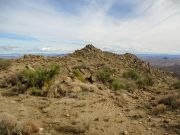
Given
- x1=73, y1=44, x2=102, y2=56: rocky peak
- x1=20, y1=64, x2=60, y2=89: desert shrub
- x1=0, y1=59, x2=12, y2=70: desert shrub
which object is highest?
x1=73, y1=44, x2=102, y2=56: rocky peak

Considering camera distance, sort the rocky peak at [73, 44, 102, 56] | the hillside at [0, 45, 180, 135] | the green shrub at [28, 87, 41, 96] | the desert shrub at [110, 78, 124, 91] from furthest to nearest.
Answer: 1. the rocky peak at [73, 44, 102, 56]
2. the desert shrub at [110, 78, 124, 91]
3. the green shrub at [28, 87, 41, 96]
4. the hillside at [0, 45, 180, 135]

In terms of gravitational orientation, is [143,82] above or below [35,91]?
below

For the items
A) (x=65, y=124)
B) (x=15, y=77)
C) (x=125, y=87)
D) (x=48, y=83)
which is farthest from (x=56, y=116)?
(x=125, y=87)

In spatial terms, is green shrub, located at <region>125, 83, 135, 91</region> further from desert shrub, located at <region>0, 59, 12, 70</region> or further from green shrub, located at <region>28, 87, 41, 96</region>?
desert shrub, located at <region>0, 59, 12, 70</region>

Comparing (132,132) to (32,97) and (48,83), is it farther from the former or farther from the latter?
(48,83)

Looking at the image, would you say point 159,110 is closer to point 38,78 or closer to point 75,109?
point 75,109

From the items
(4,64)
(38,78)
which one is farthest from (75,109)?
(4,64)

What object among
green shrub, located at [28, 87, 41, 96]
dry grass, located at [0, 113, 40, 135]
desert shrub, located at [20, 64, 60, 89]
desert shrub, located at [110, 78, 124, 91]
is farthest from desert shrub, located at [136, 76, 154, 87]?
dry grass, located at [0, 113, 40, 135]

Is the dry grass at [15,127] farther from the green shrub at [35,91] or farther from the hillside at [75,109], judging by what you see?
the green shrub at [35,91]

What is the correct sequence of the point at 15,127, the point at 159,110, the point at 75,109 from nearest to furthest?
the point at 15,127
the point at 159,110
the point at 75,109

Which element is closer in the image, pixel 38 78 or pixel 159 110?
pixel 159 110

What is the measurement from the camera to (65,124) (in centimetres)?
1148

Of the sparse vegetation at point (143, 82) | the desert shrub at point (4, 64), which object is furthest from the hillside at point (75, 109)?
the sparse vegetation at point (143, 82)

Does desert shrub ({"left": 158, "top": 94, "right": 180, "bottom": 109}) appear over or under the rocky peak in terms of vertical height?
under
